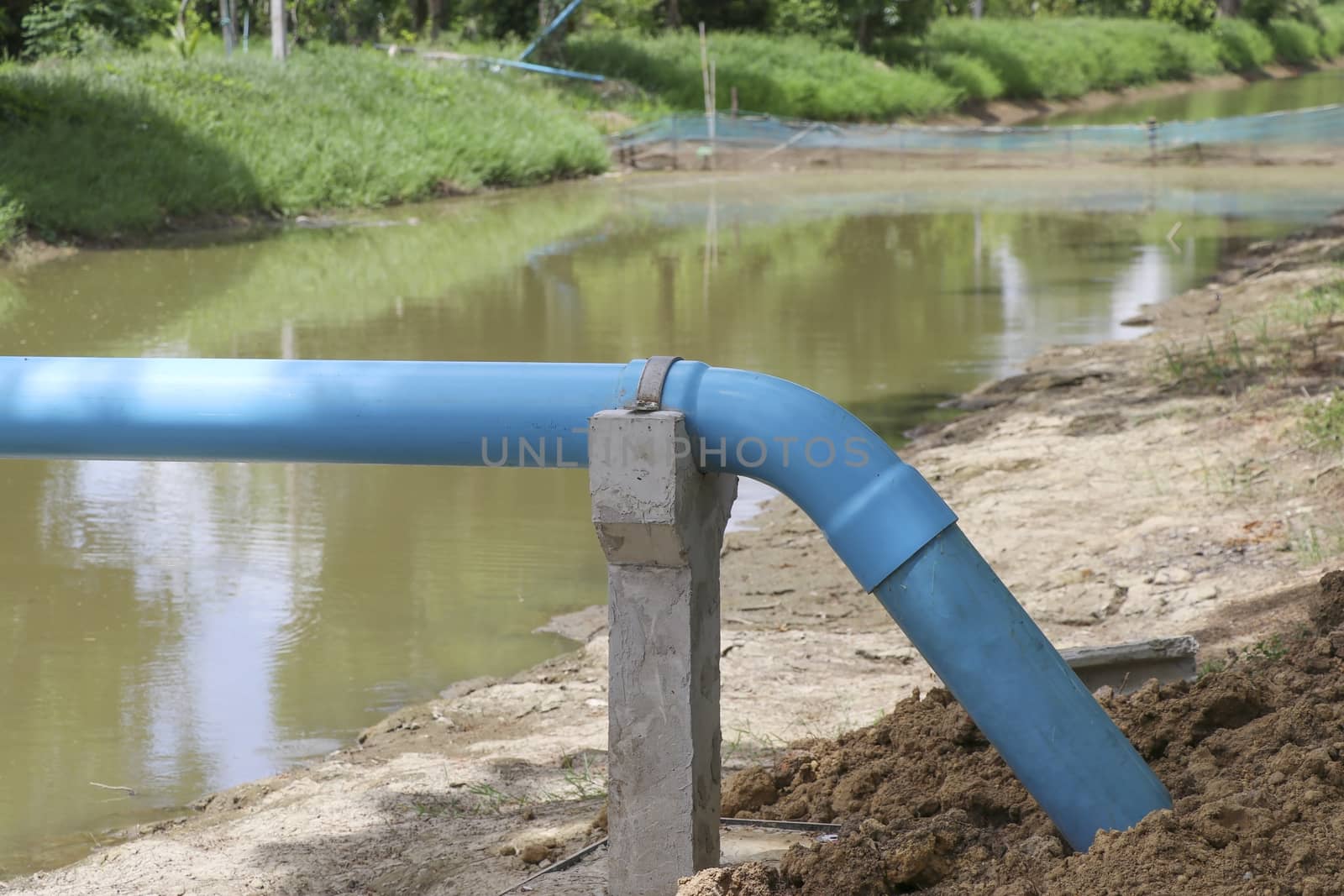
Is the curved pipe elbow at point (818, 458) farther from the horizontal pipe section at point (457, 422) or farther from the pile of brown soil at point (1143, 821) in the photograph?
the pile of brown soil at point (1143, 821)

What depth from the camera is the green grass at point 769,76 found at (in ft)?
110

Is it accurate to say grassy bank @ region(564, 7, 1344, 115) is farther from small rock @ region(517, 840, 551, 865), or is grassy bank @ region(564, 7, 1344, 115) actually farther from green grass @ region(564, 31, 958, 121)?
small rock @ region(517, 840, 551, 865)

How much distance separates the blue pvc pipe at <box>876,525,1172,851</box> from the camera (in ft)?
9.01

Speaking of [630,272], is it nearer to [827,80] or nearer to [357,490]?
[357,490]

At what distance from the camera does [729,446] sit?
2.78m

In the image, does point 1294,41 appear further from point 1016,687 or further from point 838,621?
point 1016,687

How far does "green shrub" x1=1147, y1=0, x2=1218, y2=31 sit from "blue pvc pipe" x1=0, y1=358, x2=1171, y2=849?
50813 millimetres

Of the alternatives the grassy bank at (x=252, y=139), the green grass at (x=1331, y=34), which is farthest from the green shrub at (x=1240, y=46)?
the grassy bank at (x=252, y=139)

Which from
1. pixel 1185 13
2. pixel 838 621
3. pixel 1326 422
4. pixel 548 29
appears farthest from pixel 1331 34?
pixel 838 621

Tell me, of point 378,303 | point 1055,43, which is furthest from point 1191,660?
point 1055,43

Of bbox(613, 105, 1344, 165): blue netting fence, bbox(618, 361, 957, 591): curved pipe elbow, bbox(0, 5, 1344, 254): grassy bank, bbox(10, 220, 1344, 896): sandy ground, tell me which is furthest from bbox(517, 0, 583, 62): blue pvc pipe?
bbox(618, 361, 957, 591): curved pipe elbow

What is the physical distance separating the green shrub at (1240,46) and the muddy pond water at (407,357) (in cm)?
2929

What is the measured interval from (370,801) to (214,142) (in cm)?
1732

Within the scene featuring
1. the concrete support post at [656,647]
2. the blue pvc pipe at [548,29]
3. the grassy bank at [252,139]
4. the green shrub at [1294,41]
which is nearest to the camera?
the concrete support post at [656,647]
